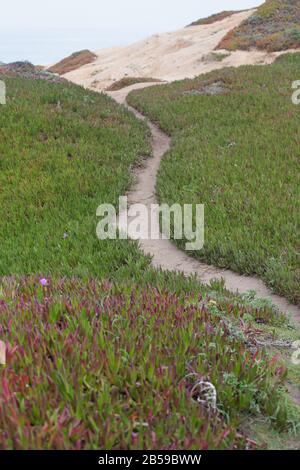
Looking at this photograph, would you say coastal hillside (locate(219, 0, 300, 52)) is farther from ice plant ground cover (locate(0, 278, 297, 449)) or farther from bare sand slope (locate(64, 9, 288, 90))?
ice plant ground cover (locate(0, 278, 297, 449))

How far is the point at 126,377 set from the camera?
10.2ft

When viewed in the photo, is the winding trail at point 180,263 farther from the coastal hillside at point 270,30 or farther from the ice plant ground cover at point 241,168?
the coastal hillside at point 270,30

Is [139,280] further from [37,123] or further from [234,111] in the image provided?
[234,111]

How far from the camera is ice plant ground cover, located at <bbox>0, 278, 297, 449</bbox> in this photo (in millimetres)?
2598

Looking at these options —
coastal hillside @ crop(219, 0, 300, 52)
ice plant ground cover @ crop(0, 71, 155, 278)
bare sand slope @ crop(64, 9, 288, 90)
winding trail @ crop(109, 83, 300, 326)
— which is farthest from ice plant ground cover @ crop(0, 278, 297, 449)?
coastal hillside @ crop(219, 0, 300, 52)

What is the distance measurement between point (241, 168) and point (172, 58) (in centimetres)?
3894

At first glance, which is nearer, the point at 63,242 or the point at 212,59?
the point at 63,242

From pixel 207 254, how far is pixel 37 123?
994cm

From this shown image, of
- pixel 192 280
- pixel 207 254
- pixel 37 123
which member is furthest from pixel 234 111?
pixel 192 280

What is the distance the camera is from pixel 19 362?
3.12 m

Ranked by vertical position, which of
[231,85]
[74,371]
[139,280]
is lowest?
[139,280]

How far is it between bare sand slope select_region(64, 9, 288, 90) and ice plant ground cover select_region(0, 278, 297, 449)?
116ft
